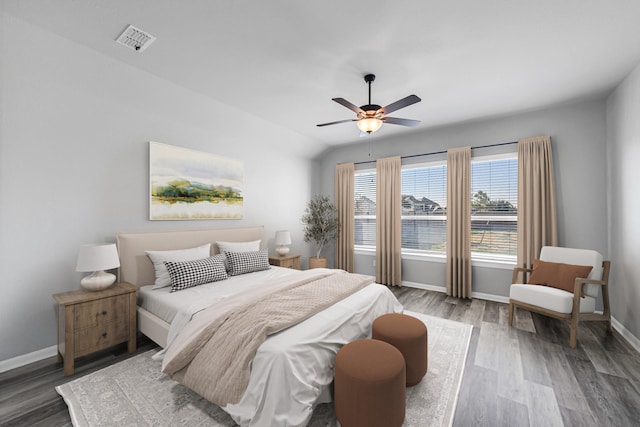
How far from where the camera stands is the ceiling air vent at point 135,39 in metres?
2.23

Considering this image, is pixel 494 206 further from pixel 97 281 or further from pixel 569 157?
pixel 97 281

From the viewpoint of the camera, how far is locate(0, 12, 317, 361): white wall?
7.65 ft

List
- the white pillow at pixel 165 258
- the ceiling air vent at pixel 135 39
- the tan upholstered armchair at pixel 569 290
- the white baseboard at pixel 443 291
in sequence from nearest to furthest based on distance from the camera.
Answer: the ceiling air vent at pixel 135 39
the tan upholstered armchair at pixel 569 290
the white pillow at pixel 165 258
the white baseboard at pixel 443 291

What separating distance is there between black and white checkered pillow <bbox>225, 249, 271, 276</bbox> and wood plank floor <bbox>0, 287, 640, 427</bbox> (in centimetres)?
116

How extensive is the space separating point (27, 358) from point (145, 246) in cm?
132

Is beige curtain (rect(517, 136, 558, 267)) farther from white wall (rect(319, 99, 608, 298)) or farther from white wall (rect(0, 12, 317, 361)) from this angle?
white wall (rect(0, 12, 317, 361))

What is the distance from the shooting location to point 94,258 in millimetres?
2467

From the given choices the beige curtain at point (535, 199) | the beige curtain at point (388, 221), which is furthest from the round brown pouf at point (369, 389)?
the beige curtain at point (388, 221)

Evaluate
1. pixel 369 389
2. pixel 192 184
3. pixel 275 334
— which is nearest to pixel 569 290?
pixel 369 389

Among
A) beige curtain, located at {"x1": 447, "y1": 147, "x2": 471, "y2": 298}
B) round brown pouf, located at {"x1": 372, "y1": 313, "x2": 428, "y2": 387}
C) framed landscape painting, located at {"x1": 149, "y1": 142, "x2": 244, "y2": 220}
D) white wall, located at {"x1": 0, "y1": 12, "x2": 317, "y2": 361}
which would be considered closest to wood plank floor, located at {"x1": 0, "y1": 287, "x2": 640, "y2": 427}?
round brown pouf, located at {"x1": 372, "y1": 313, "x2": 428, "y2": 387}

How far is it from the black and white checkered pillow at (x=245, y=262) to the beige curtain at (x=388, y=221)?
248 cm

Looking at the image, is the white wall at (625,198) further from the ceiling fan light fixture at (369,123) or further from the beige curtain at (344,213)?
the beige curtain at (344,213)

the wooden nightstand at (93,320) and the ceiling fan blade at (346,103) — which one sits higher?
the ceiling fan blade at (346,103)

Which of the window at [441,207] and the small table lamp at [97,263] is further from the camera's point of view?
the window at [441,207]
